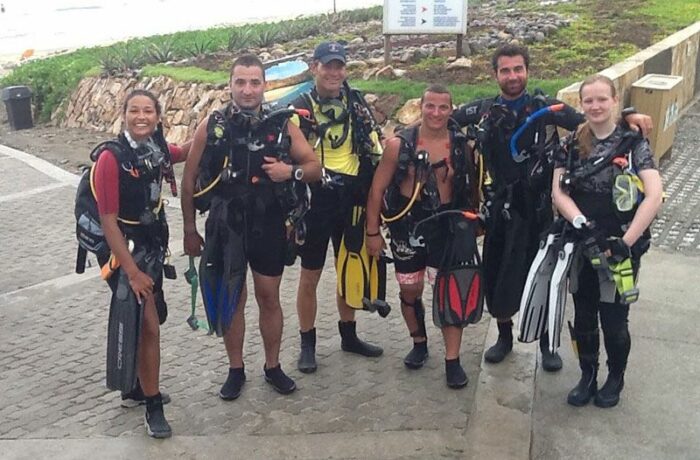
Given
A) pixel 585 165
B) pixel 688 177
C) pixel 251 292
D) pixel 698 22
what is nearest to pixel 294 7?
pixel 698 22

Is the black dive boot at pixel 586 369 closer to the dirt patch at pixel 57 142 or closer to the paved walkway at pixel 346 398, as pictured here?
the paved walkway at pixel 346 398

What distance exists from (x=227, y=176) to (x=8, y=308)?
119 inches

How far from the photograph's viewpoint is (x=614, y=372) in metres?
4.51

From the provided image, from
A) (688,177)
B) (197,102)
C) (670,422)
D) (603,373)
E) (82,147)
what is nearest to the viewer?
(670,422)

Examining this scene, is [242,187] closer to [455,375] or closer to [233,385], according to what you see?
[233,385]

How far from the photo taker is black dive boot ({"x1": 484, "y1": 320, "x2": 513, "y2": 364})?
16.7 ft

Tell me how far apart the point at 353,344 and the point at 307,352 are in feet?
1.08

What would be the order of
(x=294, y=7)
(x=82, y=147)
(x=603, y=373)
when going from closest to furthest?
(x=603, y=373) → (x=82, y=147) → (x=294, y=7)

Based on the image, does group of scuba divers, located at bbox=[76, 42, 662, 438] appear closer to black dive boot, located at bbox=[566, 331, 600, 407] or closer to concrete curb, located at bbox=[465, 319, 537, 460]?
black dive boot, located at bbox=[566, 331, 600, 407]

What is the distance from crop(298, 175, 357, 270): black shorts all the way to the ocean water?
21.9 meters

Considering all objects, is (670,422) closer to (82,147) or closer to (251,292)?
(251,292)

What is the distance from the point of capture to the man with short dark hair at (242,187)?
4.39 metres

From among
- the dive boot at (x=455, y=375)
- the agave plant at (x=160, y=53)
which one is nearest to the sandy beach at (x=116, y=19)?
the agave plant at (x=160, y=53)

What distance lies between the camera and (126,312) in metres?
4.15
